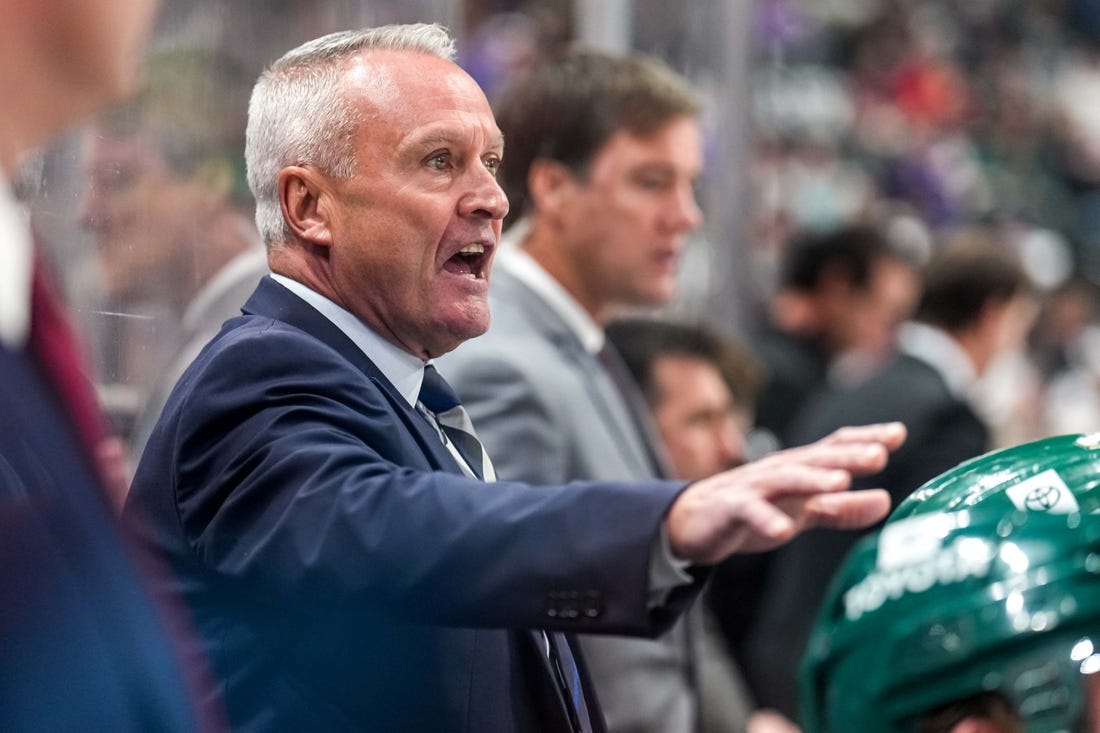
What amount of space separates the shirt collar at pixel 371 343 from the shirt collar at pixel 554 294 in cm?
104

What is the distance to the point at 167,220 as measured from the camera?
2359mm

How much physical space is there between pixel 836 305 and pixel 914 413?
1.61m

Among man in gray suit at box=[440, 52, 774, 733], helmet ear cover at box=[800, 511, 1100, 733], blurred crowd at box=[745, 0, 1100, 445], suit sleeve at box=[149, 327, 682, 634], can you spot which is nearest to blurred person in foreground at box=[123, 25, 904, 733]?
suit sleeve at box=[149, 327, 682, 634]

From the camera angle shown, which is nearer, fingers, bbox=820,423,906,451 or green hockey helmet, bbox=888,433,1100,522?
fingers, bbox=820,423,906,451

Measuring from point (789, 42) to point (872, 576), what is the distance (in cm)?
868

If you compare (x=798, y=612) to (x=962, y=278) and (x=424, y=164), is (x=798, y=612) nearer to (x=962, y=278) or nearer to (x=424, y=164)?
(x=962, y=278)

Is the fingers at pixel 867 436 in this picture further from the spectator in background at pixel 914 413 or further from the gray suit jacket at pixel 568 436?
the spectator in background at pixel 914 413

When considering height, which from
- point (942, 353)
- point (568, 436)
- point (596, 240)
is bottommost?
point (942, 353)

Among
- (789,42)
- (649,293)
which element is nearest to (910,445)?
(649,293)

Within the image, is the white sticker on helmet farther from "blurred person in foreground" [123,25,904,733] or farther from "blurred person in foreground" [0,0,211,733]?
"blurred person in foreground" [0,0,211,733]

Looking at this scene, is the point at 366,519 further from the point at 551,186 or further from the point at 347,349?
the point at 551,186

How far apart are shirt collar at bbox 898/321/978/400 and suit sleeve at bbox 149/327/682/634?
112 inches

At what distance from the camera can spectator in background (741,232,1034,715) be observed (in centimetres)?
379

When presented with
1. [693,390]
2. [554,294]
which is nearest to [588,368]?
[554,294]
